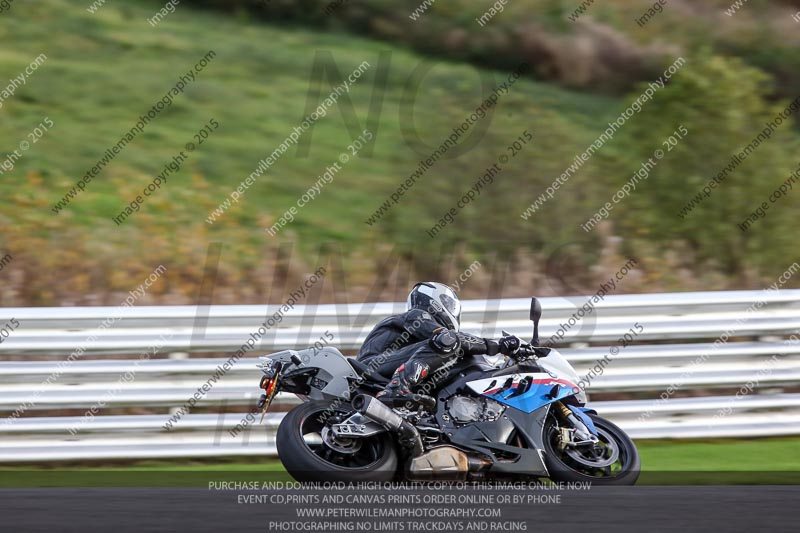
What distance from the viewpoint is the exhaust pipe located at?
248 inches

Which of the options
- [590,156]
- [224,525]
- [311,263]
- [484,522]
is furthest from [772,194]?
[224,525]

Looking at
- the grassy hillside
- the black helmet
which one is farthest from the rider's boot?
the grassy hillside

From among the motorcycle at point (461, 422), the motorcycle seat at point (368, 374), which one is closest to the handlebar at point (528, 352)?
the motorcycle at point (461, 422)

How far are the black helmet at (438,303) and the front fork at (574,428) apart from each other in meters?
0.91

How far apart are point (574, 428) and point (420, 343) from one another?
1166 millimetres

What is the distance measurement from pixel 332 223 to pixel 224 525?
305 inches

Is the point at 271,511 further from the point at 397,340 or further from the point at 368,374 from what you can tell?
the point at 397,340

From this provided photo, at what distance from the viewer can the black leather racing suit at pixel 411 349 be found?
6.63 m

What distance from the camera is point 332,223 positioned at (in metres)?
12.4

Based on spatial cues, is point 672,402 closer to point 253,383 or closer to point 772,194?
point 253,383

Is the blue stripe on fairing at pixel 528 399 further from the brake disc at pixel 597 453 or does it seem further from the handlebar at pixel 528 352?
the brake disc at pixel 597 453

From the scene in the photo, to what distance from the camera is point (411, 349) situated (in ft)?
22.3

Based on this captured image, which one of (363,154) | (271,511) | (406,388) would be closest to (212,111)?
(363,154)

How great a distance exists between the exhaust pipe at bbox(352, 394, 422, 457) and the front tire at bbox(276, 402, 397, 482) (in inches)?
4.0
